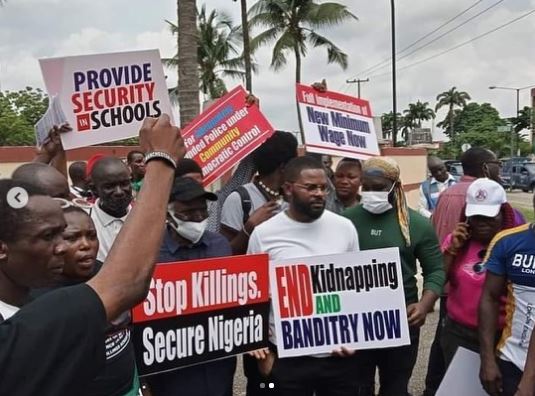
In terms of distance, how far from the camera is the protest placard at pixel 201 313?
3033 millimetres

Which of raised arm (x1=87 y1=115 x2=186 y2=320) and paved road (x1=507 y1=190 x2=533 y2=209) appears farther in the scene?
paved road (x1=507 y1=190 x2=533 y2=209)

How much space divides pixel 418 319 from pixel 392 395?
0.51m

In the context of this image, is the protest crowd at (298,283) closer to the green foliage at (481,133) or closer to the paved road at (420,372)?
the paved road at (420,372)

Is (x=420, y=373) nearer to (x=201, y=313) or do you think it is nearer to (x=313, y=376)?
(x=313, y=376)

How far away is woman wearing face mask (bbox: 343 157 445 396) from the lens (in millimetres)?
3613

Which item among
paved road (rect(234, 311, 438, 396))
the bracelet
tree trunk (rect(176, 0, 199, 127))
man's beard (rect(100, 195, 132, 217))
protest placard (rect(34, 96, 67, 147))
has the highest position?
tree trunk (rect(176, 0, 199, 127))

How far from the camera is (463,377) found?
3.34 metres

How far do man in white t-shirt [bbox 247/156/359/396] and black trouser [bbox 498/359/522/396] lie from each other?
0.74 metres

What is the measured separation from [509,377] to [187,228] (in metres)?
1.69

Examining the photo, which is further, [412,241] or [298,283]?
[412,241]

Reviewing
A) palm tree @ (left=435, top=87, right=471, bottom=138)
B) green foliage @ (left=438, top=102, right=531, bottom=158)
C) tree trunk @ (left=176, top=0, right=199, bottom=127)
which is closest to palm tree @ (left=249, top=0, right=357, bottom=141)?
tree trunk @ (left=176, top=0, right=199, bottom=127)

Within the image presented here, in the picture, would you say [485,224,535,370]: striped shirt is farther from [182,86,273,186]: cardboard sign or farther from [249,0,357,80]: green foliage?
[249,0,357,80]: green foliage

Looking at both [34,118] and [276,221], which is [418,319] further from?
[34,118]

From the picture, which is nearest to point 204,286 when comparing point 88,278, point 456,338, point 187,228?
point 187,228
